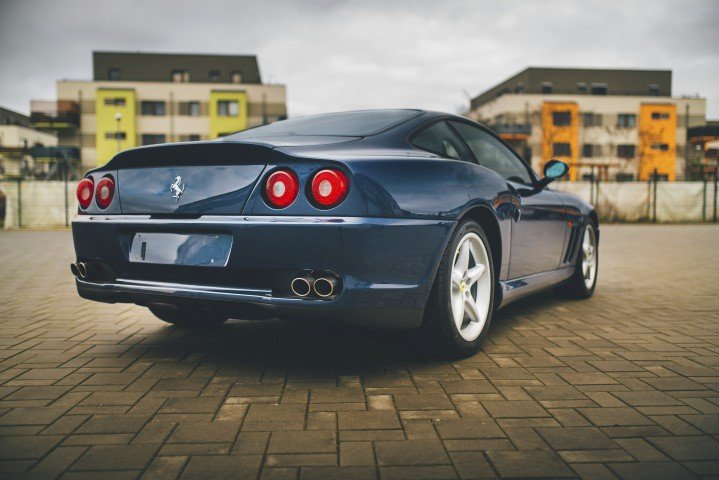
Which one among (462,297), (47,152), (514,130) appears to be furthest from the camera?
(514,130)

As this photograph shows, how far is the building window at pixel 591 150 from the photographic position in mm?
56969

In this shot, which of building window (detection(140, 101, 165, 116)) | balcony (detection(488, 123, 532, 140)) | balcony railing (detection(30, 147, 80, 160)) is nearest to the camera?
balcony railing (detection(30, 147, 80, 160))

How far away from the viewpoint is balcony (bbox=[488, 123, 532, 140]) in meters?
55.7

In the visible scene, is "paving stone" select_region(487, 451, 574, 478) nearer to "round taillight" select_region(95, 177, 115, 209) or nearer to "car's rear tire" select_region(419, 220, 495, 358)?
"car's rear tire" select_region(419, 220, 495, 358)

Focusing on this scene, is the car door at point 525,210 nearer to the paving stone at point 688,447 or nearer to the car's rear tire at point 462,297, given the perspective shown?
the car's rear tire at point 462,297

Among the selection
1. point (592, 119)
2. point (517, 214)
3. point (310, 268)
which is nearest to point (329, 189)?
point (310, 268)

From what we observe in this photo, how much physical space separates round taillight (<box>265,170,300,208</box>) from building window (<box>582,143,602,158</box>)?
5868 centimetres

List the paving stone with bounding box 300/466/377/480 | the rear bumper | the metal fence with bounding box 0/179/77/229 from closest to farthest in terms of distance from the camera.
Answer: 1. the paving stone with bounding box 300/466/377/480
2. the rear bumper
3. the metal fence with bounding box 0/179/77/229

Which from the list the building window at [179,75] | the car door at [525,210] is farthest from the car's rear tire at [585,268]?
the building window at [179,75]

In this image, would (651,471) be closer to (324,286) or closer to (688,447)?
(688,447)

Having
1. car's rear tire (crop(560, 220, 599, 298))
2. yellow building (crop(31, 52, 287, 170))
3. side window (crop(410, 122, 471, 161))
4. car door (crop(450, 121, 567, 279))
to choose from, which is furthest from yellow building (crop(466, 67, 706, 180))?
side window (crop(410, 122, 471, 161))

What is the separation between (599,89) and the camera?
60.2 meters

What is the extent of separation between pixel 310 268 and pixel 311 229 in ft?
0.55

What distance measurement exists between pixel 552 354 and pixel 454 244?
964 mm
